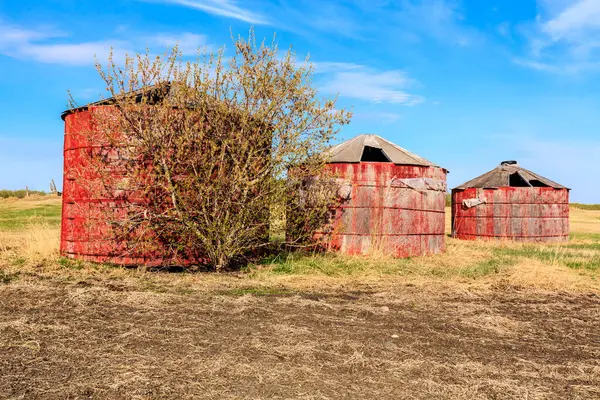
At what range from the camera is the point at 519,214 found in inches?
821

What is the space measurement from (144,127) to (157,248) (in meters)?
2.45

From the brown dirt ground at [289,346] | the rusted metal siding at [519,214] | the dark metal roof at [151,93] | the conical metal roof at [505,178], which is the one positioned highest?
the dark metal roof at [151,93]

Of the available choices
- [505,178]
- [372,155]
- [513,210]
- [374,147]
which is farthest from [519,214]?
[374,147]

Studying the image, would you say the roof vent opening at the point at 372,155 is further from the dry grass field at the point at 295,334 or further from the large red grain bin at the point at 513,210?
the large red grain bin at the point at 513,210

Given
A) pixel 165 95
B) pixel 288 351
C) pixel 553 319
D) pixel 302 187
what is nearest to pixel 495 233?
pixel 302 187

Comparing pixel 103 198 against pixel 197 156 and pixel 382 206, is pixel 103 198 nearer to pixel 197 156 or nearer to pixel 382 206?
pixel 197 156

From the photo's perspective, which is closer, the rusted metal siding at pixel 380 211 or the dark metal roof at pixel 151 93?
the dark metal roof at pixel 151 93

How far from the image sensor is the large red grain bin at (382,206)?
41.9ft

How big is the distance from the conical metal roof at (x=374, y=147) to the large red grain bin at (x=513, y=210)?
8.14 metres

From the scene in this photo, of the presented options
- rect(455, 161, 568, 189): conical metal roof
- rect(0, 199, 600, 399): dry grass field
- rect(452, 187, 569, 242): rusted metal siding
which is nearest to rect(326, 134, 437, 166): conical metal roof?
rect(0, 199, 600, 399): dry grass field

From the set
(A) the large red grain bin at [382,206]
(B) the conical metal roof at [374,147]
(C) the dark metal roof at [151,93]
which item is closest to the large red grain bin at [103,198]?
(C) the dark metal roof at [151,93]

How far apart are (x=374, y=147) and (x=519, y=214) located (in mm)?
9757

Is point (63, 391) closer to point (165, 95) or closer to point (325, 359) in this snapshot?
point (325, 359)

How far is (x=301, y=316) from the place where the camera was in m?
6.57
